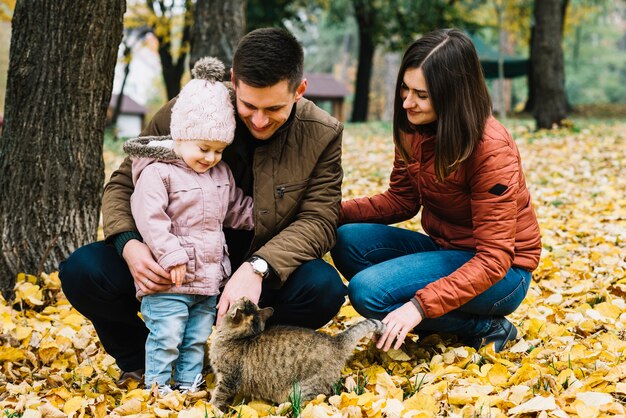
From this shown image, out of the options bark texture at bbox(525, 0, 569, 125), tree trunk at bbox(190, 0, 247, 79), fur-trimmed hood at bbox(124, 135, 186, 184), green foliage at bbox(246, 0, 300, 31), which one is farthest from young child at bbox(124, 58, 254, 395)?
green foliage at bbox(246, 0, 300, 31)

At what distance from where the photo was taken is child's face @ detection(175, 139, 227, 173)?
2547 millimetres

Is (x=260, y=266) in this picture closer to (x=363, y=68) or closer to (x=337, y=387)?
(x=337, y=387)

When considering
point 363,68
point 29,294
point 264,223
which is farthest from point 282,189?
point 363,68

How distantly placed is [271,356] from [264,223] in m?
0.61

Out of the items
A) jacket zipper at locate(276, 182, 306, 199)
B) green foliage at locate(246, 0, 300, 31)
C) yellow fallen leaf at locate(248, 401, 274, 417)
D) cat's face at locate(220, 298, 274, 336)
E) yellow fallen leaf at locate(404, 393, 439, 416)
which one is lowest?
yellow fallen leaf at locate(248, 401, 274, 417)

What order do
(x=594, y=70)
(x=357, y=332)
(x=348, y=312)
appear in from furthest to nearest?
(x=594, y=70)
(x=348, y=312)
(x=357, y=332)

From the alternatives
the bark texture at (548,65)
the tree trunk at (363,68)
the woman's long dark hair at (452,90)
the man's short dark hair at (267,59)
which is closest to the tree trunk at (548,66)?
the bark texture at (548,65)

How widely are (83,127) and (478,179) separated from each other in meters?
2.50

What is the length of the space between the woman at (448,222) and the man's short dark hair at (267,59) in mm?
501

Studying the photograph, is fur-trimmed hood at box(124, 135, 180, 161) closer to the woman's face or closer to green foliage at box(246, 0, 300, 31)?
the woman's face

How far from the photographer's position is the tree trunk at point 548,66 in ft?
36.1

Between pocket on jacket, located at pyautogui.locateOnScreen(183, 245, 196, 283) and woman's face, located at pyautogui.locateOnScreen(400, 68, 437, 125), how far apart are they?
112 centimetres

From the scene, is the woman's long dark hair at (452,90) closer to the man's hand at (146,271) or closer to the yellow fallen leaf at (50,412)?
the man's hand at (146,271)

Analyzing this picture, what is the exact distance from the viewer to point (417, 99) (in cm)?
266
